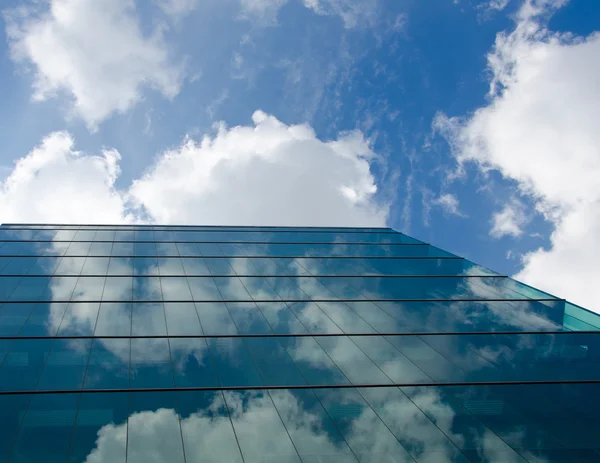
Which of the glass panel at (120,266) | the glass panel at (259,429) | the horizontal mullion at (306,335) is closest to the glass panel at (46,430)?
the horizontal mullion at (306,335)

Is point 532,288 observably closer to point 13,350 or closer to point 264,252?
point 264,252

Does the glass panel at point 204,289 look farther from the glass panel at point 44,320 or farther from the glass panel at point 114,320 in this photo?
the glass panel at point 44,320

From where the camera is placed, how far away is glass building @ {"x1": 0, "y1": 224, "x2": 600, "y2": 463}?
1136 centimetres

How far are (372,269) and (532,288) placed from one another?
6.10m

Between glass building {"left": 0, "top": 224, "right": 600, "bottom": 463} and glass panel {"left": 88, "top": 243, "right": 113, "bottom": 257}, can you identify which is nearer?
glass building {"left": 0, "top": 224, "right": 600, "bottom": 463}

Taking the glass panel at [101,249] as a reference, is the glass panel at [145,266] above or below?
below

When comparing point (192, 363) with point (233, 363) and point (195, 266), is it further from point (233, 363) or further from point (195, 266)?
point (195, 266)

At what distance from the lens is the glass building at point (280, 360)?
11.4 metres

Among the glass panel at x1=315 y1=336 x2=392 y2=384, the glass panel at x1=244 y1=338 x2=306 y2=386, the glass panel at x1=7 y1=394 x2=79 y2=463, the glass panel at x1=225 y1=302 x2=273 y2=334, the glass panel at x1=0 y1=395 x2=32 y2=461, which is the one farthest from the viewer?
the glass panel at x1=225 y1=302 x2=273 y2=334

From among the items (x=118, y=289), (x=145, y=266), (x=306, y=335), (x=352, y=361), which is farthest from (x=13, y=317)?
(x=352, y=361)

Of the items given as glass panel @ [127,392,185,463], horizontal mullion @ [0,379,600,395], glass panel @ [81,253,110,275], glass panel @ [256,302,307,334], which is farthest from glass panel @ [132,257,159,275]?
glass panel @ [127,392,185,463]

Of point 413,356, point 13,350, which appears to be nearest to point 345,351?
point 413,356

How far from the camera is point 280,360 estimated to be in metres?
14.6

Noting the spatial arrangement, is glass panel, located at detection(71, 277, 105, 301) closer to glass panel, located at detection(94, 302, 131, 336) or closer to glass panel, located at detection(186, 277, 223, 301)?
glass panel, located at detection(94, 302, 131, 336)
